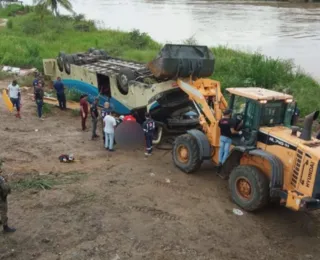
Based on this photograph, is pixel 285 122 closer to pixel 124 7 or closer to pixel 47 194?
pixel 47 194

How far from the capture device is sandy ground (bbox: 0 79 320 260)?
656 centimetres

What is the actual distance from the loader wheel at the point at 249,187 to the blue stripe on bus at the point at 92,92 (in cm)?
511

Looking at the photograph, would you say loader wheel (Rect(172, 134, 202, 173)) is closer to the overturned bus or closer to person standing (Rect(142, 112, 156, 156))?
person standing (Rect(142, 112, 156, 156))

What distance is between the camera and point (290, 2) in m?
52.8

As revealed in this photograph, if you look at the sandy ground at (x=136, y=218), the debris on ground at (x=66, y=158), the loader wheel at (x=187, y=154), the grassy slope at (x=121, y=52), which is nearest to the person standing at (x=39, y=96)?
the sandy ground at (x=136, y=218)

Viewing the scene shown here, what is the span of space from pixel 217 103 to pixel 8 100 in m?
7.19

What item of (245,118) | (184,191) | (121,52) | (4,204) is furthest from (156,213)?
(121,52)

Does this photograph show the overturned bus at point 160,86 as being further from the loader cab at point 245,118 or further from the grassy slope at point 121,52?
the grassy slope at point 121,52

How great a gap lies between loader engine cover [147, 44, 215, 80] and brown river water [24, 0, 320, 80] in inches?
458

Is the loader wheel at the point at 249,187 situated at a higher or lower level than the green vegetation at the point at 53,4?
lower

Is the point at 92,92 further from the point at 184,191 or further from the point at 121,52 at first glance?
the point at 121,52

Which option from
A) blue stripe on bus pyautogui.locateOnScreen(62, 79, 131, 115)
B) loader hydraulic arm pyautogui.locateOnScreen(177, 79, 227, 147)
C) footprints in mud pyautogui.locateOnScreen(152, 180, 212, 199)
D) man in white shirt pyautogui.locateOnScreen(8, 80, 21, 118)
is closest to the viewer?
footprints in mud pyautogui.locateOnScreen(152, 180, 212, 199)

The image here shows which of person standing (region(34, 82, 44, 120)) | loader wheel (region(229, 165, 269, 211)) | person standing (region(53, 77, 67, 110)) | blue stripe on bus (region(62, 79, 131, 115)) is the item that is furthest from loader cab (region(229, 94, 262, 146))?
person standing (region(53, 77, 67, 110))

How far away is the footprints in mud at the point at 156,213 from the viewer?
7.53 m
